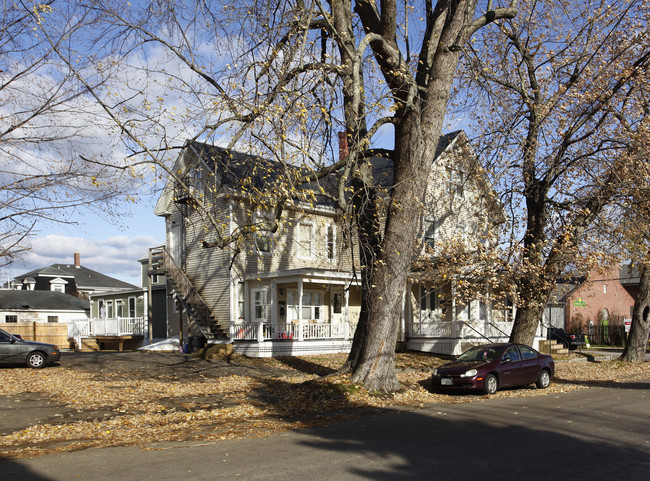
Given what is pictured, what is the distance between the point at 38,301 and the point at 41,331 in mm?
14250

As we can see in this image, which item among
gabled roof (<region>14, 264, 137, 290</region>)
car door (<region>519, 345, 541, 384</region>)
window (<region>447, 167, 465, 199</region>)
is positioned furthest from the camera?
gabled roof (<region>14, 264, 137, 290</region>)

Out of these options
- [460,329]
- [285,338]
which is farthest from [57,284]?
[460,329]

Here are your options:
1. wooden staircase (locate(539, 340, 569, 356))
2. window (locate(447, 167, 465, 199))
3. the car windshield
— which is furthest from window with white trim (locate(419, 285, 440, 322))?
the car windshield

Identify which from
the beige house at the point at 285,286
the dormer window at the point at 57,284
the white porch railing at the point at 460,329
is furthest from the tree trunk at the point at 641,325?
the dormer window at the point at 57,284

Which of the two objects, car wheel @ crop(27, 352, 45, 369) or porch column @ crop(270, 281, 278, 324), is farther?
porch column @ crop(270, 281, 278, 324)

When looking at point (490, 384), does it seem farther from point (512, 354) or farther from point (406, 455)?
point (406, 455)

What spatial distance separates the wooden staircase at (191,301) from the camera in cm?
2594

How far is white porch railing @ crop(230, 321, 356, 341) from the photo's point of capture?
2441 cm

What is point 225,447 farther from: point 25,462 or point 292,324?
point 292,324

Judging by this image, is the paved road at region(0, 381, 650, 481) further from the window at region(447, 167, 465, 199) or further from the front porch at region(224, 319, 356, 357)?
the front porch at region(224, 319, 356, 357)

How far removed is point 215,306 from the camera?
26891 millimetres

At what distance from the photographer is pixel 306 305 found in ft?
90.8

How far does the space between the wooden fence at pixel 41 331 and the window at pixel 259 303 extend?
13.2 m

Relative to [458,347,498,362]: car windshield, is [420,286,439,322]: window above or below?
above
